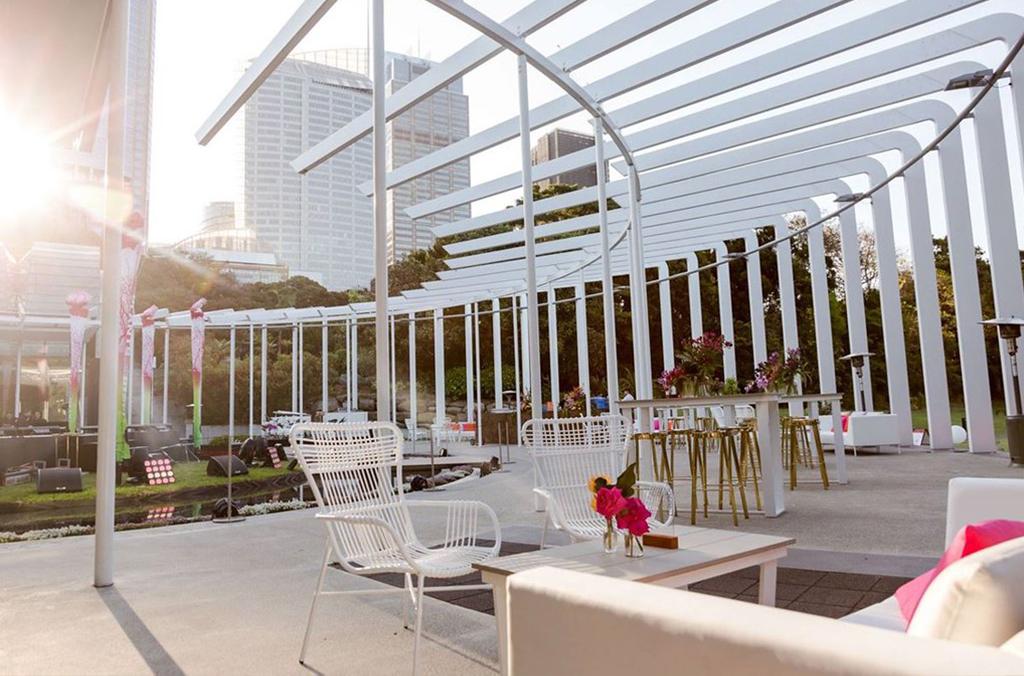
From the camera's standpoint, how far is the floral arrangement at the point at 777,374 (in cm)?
641

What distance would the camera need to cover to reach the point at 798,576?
11.8 ft

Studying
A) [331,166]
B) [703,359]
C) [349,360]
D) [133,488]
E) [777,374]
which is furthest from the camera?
[349,360]

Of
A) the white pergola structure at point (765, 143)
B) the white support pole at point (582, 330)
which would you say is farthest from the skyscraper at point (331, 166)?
the white support pole at point (582, 330)

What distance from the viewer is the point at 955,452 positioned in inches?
412

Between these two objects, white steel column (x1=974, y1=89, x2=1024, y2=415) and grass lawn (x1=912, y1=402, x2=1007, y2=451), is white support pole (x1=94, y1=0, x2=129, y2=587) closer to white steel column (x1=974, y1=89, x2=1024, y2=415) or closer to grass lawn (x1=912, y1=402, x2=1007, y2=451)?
white steel column (x1=974, y1=89, x2=1024, y2=415)

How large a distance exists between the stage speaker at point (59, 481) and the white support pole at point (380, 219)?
741cm

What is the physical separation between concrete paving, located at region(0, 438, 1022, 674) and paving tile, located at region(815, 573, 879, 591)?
13 centimetres

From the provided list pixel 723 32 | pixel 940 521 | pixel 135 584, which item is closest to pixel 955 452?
pixel 940 521

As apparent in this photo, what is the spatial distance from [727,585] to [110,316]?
3.64m

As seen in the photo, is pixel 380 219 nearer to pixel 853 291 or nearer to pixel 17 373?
pixel 853 291

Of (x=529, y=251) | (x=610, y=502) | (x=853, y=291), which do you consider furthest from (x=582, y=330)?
(x=610, y=502)

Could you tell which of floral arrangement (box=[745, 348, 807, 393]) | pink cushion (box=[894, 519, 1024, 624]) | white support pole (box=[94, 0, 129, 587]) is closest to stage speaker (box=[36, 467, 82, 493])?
white support pole (box=[94, 0, 129, 587])

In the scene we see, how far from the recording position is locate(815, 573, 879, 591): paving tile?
3.37m

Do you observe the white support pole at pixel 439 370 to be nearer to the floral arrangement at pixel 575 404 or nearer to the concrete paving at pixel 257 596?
the floral arrangement at pixel 575 404
